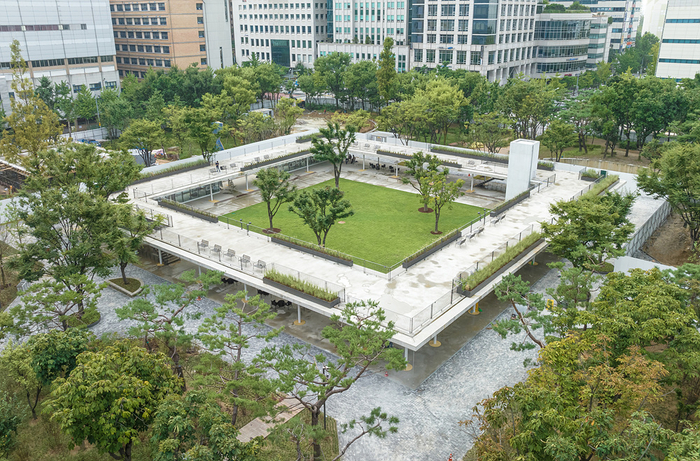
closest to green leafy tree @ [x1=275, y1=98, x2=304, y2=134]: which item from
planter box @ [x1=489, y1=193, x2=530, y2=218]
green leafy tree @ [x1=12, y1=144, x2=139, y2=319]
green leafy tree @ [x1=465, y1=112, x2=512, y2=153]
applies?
green leafy tree @ [x1=465, y1=112, x2=512, y2=153]

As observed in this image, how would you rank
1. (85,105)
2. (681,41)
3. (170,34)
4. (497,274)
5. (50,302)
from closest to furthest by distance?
1. (50,302)
2. (497,274)
3. (85,105)
4. (681,41)
5. (170,34)

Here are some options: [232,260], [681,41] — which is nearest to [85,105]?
[232,260]

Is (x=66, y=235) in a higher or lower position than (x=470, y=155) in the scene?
higher

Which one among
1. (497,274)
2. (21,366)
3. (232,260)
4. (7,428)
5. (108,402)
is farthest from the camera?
(232,260)

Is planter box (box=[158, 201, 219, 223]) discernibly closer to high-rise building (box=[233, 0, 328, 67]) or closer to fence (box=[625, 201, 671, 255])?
fence (box=[625, 201, 671, 255])

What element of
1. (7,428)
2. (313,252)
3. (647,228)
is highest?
(313,252)

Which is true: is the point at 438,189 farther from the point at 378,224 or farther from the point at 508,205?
the point at 378,224

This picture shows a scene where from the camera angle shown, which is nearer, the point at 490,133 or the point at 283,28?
the point at 490,133
